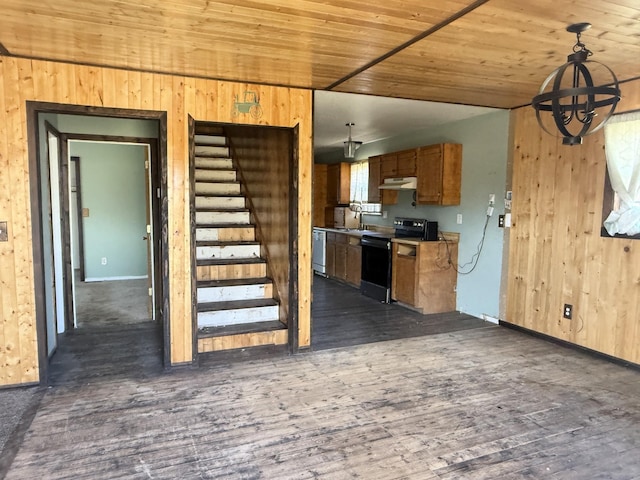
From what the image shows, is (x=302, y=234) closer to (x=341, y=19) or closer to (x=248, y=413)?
(x=248, y=413)

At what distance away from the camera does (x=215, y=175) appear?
19.3 ft

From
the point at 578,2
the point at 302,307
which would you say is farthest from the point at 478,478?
the point at 578,2

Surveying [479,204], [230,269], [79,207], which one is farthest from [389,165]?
[79,207]

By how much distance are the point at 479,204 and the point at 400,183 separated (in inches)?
48.1

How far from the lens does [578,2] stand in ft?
6.93

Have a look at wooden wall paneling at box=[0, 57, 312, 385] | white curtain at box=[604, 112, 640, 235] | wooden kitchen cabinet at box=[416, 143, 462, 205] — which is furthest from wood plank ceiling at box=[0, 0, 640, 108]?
wooden kitchen cabinet at box=[416, 143, 462, 205]

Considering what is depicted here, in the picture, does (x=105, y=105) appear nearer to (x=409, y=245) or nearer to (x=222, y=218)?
(x=222, y=218)

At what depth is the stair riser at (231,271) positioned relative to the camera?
4.64 m

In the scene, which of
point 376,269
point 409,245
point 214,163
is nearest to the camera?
point 409,245

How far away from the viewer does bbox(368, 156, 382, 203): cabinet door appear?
22.4 feet

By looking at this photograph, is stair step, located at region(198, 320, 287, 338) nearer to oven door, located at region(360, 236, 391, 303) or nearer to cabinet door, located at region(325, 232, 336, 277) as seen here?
oven door, located at region(360, 236, 391, 303)

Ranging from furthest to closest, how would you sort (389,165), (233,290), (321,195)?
1. (321,195)
2. (389,165)
3. (233,290)

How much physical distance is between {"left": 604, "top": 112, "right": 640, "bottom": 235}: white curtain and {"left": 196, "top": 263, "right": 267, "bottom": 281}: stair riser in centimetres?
344

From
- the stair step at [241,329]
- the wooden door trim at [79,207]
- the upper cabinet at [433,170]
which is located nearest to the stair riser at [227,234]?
the stair step at [241,329]
